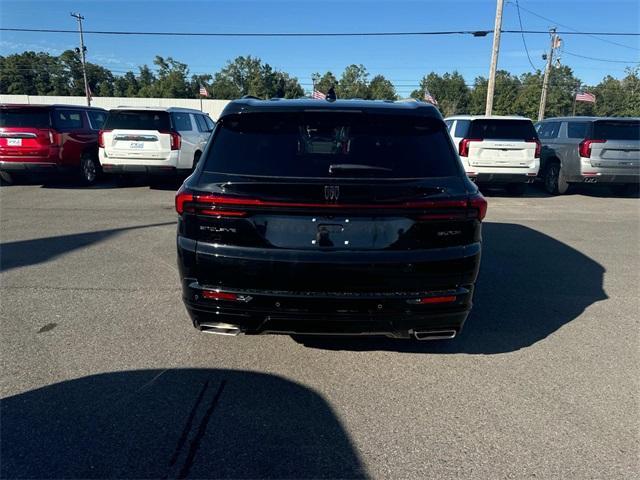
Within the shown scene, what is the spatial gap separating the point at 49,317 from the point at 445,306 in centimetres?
342

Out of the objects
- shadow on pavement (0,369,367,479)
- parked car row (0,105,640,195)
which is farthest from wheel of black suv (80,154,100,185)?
shadow on pavement (0,369,367,479)

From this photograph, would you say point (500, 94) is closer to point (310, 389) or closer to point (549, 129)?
point (549, 129)

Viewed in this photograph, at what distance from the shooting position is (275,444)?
2521 millimetres

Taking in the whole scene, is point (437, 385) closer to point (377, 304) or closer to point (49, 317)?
point (377, 304)

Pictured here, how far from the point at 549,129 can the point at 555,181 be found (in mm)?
1776

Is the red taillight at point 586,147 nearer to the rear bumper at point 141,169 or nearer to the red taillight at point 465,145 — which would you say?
the red taillight at point 465,145

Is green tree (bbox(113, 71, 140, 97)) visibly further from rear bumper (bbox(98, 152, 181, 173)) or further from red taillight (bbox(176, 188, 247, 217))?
red taillight (bbox(176, 188, 247, 217))

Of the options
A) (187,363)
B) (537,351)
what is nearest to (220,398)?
(187,363)

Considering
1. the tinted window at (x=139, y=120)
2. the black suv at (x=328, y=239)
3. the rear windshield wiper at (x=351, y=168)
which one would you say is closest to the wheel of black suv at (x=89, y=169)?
the tinted window at (x=139, y=120)

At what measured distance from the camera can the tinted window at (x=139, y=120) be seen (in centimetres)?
1107

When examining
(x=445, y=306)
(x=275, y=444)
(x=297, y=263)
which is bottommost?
(x=275, y=444)

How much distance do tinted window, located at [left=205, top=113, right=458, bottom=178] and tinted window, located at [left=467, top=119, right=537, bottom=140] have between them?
8.64 m

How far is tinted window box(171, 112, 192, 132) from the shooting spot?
11.3m

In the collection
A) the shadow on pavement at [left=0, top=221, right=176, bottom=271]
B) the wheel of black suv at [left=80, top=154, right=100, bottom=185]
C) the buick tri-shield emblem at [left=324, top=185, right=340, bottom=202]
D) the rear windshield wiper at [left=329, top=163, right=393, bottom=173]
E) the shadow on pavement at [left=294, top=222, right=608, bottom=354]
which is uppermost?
the rear windshield wiper at [left=329, top=163, right=393, bottom=173]
